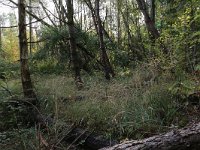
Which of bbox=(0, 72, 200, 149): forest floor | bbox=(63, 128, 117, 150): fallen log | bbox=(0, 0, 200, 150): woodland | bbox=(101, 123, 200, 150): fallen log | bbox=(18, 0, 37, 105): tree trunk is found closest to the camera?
bbox=(101, 123, 200, 150): fallen log

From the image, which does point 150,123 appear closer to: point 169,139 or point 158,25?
Result: point 169,139

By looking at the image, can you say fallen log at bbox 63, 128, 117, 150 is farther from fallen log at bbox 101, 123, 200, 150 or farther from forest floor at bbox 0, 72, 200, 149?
fallen log at bbox 101, 123, 200, 150

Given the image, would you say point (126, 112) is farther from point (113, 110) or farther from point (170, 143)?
point (170, 143)

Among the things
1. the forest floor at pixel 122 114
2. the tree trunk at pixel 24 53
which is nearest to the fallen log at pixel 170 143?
the forest floor at pixel 122 114

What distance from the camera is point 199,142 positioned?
3.60 metres

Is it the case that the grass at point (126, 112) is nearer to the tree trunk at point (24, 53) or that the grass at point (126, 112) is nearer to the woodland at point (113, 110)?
the woodland at point (113, 110)

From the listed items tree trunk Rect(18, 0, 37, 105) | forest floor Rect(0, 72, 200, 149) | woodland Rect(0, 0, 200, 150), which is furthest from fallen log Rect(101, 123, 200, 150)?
tree trunk Rect(18, 0, 37, 105)

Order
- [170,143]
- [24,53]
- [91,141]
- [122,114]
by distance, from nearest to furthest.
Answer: [170,143]
[91,141]
[122,114]
[24,53]

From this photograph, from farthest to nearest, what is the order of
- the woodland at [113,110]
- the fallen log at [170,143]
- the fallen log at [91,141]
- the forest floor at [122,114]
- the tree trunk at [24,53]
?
the tree trunk at [24,53], the forest floor at [122,114], the fallen log at [91,141], the woodland at [113,110], the fallen log at [170,143]

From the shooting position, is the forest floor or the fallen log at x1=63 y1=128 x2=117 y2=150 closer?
the fallen log at x1=63 y1=128 x2=117 y2=150

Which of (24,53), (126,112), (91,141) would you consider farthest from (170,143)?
(24,53)

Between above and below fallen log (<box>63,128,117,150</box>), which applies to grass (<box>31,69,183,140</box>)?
above

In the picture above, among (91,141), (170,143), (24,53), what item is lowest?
(91,141)

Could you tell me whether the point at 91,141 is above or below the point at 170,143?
below
